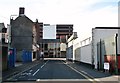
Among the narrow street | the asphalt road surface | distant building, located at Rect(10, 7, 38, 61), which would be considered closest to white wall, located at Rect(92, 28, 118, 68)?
the narrow street

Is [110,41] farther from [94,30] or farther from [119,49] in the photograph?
[94,30]

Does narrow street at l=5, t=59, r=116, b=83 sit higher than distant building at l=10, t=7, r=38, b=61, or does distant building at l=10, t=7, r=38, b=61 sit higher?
distant building at l=10, t=7, r=38, b=61

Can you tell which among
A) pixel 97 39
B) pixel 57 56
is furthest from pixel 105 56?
pixel 57 56

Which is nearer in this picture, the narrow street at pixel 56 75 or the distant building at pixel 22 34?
the narrow street at pixel 56 75

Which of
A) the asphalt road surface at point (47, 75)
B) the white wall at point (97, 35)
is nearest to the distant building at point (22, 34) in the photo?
the white wall at point (97, 35)

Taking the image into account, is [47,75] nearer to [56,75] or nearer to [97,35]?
[56,75]

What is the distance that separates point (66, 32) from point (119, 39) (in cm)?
16701

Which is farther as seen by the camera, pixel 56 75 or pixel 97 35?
pixel 97 35

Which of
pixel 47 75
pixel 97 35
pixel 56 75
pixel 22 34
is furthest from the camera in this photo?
pixel 22 34

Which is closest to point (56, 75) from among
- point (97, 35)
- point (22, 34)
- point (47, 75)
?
point (47, 75)

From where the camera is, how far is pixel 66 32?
197m

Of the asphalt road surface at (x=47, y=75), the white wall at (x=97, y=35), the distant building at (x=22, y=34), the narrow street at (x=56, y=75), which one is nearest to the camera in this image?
the narrow street at (x=56, y=75)

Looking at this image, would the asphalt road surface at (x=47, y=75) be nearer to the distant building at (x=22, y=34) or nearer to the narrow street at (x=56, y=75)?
the narrow street at (x=56, y=75)

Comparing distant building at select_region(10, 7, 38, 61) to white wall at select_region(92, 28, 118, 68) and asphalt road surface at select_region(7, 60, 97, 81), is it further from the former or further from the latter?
asphalt road surface at select_region(7, 60, 97, 81)
